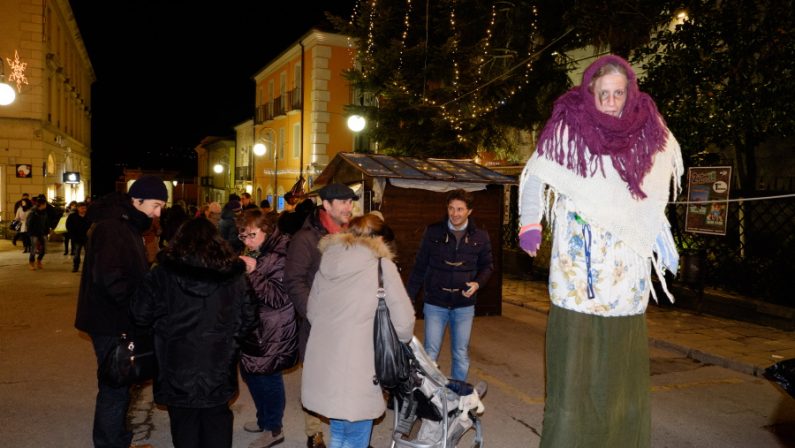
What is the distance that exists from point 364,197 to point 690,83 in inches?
240

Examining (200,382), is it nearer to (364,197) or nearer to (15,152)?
(364,197)

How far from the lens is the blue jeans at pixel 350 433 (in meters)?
3.55

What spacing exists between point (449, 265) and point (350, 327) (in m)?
2.40

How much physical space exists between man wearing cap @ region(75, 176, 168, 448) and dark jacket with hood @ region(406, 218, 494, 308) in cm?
254

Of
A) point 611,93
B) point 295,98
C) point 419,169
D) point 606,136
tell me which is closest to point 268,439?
point 606,136

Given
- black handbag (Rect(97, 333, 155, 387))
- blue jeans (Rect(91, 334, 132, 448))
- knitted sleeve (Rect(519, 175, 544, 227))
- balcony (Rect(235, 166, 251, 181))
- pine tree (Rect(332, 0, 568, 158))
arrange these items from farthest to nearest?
balcony (Rect(235, 166, 251, 181)) < pine tree (Rect(332, 0, 568, 158)) < blue jeans (Rect(91, 334, 132, 448)) < black handbag (Rect(97, 333, 155, 387)) < knitted sleeve (Rect(519, 175, 544, 227))

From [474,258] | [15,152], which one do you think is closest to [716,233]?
[474,258]

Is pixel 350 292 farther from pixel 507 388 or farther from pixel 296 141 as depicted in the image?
pixel 296 141

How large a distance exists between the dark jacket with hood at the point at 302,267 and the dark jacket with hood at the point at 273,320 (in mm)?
172

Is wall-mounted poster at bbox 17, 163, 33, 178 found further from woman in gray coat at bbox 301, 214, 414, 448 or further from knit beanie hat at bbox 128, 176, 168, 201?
woman in gray coat at bbox 301, 214, 414, 448

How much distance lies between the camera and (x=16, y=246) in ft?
73.9

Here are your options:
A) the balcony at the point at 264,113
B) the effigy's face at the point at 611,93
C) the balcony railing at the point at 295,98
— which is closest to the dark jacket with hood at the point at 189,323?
the effigy's face at the point at 611,93

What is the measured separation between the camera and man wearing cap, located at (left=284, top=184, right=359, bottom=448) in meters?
4.28

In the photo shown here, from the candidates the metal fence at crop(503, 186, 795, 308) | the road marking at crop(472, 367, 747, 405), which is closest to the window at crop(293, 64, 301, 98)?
the metal fence at crop(503, 186, 795, 308)
